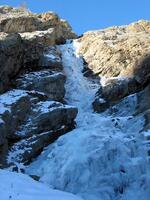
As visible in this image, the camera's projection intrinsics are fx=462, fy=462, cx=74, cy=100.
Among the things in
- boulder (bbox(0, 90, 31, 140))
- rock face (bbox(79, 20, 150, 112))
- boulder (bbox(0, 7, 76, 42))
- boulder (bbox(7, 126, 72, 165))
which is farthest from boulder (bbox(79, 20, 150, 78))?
boulder (bbox(7, 126, 72, 165))

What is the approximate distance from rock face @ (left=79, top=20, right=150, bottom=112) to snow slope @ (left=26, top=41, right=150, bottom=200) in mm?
1860

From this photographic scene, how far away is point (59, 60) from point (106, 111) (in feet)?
25.0

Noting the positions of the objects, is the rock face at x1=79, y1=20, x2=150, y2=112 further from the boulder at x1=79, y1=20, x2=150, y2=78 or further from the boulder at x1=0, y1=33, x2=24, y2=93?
the boulder at x1=0, y1=33, x2=24, y2=93

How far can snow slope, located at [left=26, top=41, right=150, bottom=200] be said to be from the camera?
20.0 meters

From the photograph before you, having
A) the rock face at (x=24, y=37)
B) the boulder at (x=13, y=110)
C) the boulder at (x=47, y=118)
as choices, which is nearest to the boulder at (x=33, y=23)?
the rock face at (x=24, y=37)

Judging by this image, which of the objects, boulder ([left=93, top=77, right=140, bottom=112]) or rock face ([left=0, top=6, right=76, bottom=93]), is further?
rock face ([left=0, top=6, right=76, bottom=93])

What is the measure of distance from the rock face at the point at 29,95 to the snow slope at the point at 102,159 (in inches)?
37.9

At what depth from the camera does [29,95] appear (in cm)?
2823

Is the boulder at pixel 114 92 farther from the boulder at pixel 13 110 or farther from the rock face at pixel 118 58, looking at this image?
the boulder at pixel 13 110

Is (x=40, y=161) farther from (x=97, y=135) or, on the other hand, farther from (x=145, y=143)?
(x=145, y=143)

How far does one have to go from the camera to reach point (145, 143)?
22.6 meters

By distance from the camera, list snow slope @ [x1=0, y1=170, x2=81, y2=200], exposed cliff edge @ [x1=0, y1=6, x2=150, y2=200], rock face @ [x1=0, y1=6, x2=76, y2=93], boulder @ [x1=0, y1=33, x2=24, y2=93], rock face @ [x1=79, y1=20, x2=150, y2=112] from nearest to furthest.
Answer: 1. snow slope @ [x1=0, y1=170, x2=81, y2=200]
2. exposed cliff edge @ [x1=0, y1=6, x2=150, y2=200]
3. boulder @ [x1=0, y1=33, x2=24, y2=93]
4. rock face @ [x1=0, y1=6, x2=76, y2=93]
5. rock face @ [x1=79, y1=20, x2=150, y2=112]

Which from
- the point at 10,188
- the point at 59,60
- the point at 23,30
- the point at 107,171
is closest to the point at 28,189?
the point at 10,188

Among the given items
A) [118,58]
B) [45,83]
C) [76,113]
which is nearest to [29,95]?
[45,83]
